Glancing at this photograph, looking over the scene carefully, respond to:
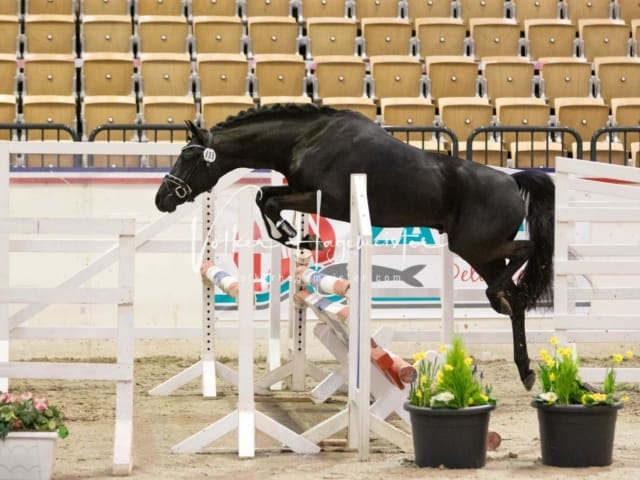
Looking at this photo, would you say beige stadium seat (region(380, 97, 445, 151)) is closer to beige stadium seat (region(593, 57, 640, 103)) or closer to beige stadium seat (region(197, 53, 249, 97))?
beige stadium seat (region(197, 53, 249, 97))

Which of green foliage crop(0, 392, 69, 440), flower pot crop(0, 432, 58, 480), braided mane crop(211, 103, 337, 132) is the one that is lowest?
flower pot crop(0, 432, 58, 480)

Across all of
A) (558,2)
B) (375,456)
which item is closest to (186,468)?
(375,456)

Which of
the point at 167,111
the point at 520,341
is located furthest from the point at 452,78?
the point at 520,341

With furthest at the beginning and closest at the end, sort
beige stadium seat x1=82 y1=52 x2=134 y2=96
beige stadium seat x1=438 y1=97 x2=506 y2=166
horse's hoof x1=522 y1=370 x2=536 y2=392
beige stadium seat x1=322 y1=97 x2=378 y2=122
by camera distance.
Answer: beige stadium seat x1=82 y1=52 x2=134 y2=96 → beige stadium seat x1=438 y1=97 x2=506 y2=166 → beige stadium seat x1=322 y1=97 x2=378 y2=122 → horse's hoof x1=522 y1=370 x2=536 y2=392

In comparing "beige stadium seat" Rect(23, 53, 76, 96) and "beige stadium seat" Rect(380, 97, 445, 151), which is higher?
"beige stadium seat" Rect(23, 53, 76, 96)

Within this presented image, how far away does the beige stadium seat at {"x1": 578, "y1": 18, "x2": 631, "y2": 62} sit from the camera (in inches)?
504

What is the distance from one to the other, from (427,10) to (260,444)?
763cm

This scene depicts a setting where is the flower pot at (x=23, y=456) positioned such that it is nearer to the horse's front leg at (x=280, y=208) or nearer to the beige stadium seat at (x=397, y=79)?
the horse's front leg at (x=280, y=208)

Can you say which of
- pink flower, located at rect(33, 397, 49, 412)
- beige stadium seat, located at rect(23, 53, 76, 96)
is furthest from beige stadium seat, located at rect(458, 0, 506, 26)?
pink flower, located at rect(33, 397, 49, 412)

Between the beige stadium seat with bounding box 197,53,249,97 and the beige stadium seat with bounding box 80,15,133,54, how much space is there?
0.97m

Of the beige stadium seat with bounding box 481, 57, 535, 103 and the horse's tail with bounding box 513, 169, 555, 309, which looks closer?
the horse's tail with bounding box 513, 169, 555, 309

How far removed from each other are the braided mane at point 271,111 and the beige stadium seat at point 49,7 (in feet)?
19.3

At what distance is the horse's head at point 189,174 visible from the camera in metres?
6.90

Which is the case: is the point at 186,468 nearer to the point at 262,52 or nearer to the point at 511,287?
the point at 511,287
